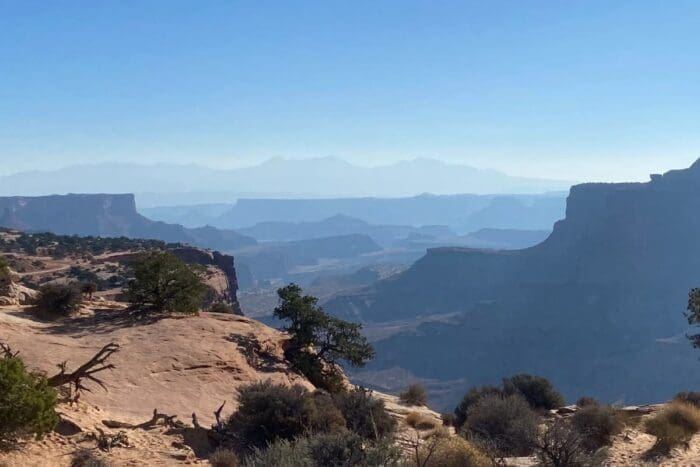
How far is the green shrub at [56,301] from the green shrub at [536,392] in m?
21.0

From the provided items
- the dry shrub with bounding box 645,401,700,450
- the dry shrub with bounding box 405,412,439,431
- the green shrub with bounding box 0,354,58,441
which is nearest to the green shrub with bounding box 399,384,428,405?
the dry shrub with bounding box 405,412,439,431

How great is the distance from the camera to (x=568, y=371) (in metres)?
130

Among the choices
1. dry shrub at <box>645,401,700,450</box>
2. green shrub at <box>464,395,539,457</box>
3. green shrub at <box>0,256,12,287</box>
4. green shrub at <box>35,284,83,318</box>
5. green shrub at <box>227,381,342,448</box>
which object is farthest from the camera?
green shrub at <box>0,256,12,287</box>

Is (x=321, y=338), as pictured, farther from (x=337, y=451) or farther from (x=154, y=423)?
(x=337, y=451)

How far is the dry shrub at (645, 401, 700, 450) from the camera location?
1708cm

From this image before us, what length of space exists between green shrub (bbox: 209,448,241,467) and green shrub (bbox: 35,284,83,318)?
15845 millimetres

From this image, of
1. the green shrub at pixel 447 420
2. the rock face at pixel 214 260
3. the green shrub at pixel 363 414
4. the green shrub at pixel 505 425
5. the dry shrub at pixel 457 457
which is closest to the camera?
the dry shrub at pixel 457 457

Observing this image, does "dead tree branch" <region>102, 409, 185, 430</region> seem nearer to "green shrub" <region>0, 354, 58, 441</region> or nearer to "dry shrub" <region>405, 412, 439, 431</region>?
"green shrub" <region>0, 354, 58, 441</region>

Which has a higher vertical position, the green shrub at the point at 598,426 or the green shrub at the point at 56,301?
the green shrub at the point at 56,301

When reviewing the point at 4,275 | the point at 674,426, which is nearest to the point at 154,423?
the point at 674,426

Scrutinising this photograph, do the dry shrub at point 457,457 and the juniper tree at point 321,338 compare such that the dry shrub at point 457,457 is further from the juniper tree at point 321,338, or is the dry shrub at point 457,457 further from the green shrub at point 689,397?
the green shrub at point 689,397

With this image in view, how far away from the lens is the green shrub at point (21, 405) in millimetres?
11250

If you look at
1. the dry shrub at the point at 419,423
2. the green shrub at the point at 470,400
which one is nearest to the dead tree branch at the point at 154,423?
the dry shrub at the point at 419,423

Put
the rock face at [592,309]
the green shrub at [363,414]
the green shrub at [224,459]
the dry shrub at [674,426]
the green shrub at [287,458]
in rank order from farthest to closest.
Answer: the rock face at [592,309] < the dry shrub at [674,426] < the green shrub at [363,414] < the green shrub at [224,459] < the green shrub at [287,458]
